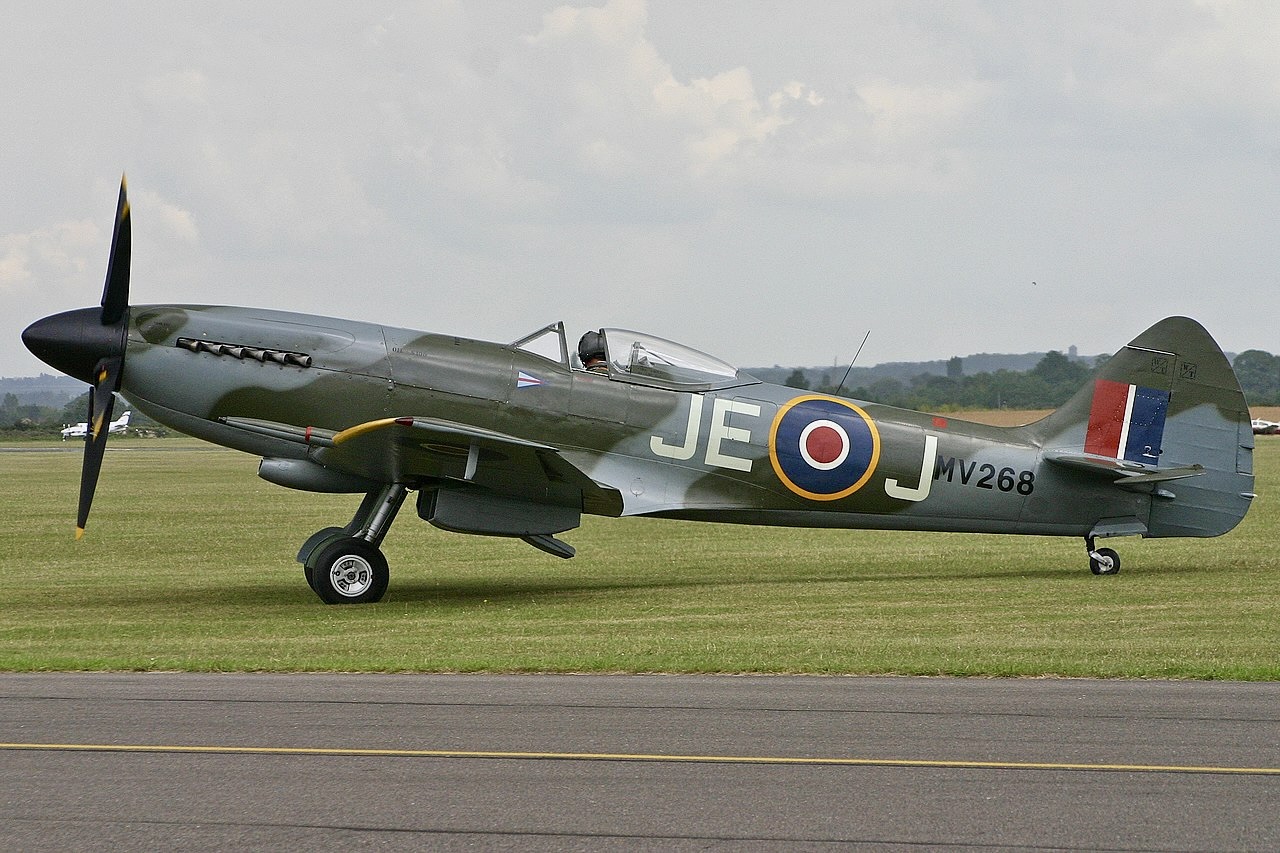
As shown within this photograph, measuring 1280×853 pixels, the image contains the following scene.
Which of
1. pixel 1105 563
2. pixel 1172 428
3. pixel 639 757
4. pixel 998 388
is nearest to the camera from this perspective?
pixel 639 757

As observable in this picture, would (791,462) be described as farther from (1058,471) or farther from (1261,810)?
(1261,810)

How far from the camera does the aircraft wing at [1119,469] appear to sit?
47.5ft

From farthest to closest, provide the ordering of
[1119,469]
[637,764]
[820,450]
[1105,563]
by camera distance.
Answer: [1105,563] → [1119,469] → [820,450] → [637,764]

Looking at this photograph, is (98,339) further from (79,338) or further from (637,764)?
(637,764)

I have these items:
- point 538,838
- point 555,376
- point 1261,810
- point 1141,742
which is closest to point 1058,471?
point 555,376

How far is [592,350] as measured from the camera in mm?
13664

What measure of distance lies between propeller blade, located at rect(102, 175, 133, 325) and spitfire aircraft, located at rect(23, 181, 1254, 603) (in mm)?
23

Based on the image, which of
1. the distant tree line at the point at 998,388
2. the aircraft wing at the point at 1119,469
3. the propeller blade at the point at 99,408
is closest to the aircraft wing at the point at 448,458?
Result: the propeller blade at the point at 99,408

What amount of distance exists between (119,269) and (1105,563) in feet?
33.4

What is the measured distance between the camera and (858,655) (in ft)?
30.6

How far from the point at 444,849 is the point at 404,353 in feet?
28.1

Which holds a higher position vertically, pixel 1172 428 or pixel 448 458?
pixel 1172 428

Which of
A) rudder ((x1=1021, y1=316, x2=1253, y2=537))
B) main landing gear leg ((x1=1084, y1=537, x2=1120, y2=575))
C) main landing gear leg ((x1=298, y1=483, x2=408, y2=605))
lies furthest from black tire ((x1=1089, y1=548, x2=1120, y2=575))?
main landing gear leg ((x1=298, y1=483, x2=408, y2=605))

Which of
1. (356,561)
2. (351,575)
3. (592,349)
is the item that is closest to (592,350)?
(592,349)
